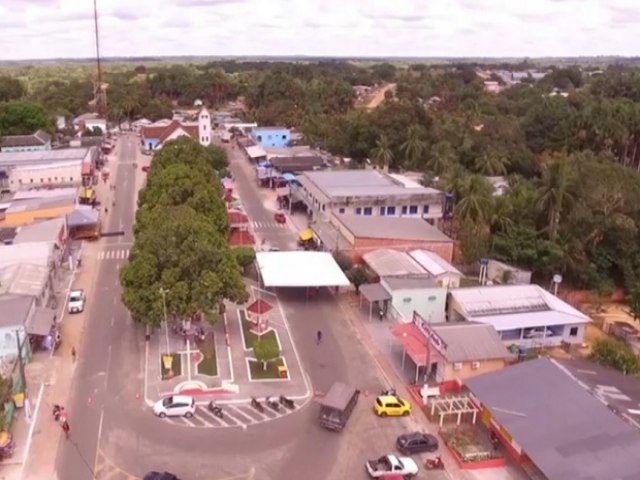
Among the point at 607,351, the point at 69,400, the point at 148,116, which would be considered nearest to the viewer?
the point at 69,400

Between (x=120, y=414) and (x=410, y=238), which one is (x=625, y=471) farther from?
(x=410, y=238)

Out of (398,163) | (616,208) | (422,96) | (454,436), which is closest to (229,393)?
(454,436)

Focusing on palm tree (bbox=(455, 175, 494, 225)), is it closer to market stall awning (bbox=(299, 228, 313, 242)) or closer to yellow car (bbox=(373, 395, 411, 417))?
market stall awning (bbox=(299, 228, 313, 242))

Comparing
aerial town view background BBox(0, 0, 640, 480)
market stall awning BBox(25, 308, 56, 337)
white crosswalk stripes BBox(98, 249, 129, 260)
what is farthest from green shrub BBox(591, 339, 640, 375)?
white crosswalk stripes BBox(98, 249, 129, 260)

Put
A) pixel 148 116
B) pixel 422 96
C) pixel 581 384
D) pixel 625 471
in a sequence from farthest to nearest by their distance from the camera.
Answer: pixel 422 96 < pixel 148 116 < pixel 581 384 < pixel 625 471

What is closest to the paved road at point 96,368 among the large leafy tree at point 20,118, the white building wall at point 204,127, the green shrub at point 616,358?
the green shrub at point 616,358

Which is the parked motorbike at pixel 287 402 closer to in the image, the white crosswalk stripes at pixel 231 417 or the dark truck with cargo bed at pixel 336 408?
the white crosswalk stripes at pixel 231 417
